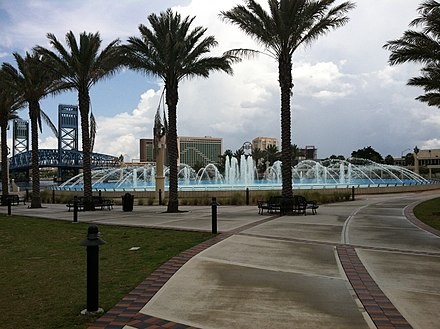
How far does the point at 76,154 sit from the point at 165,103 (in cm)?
10818

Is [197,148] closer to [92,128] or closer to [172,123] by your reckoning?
[92,128]

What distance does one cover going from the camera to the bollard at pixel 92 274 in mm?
5433

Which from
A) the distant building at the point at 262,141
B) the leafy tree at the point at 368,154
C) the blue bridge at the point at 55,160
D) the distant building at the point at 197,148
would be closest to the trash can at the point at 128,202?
the blue bridge at the point at 55,160

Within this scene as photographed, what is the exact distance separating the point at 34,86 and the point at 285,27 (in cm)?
1682

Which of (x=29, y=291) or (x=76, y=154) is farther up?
(x=76, y=154)

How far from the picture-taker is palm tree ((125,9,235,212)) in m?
21.3

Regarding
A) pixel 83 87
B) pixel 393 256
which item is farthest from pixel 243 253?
pixel 83 87

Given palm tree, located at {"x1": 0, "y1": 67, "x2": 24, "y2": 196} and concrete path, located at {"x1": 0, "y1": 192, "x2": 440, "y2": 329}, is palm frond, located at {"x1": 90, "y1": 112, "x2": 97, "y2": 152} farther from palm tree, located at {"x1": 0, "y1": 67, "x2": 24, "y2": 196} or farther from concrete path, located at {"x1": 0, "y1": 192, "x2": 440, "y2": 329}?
concrete path, located at {"x1": 0, "y1": 192, "x2": 440, "y2": 329}

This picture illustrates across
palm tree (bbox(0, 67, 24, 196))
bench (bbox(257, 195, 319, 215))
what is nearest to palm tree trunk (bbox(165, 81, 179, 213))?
bench (bbox(257, 195, 319, 215))

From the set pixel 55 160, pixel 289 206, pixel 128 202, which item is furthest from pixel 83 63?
pixel 55 160

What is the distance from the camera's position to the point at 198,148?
565ft

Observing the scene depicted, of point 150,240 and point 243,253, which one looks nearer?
point 243,253

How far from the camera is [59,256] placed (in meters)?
9.45

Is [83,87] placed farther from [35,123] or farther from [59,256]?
[59,256]
